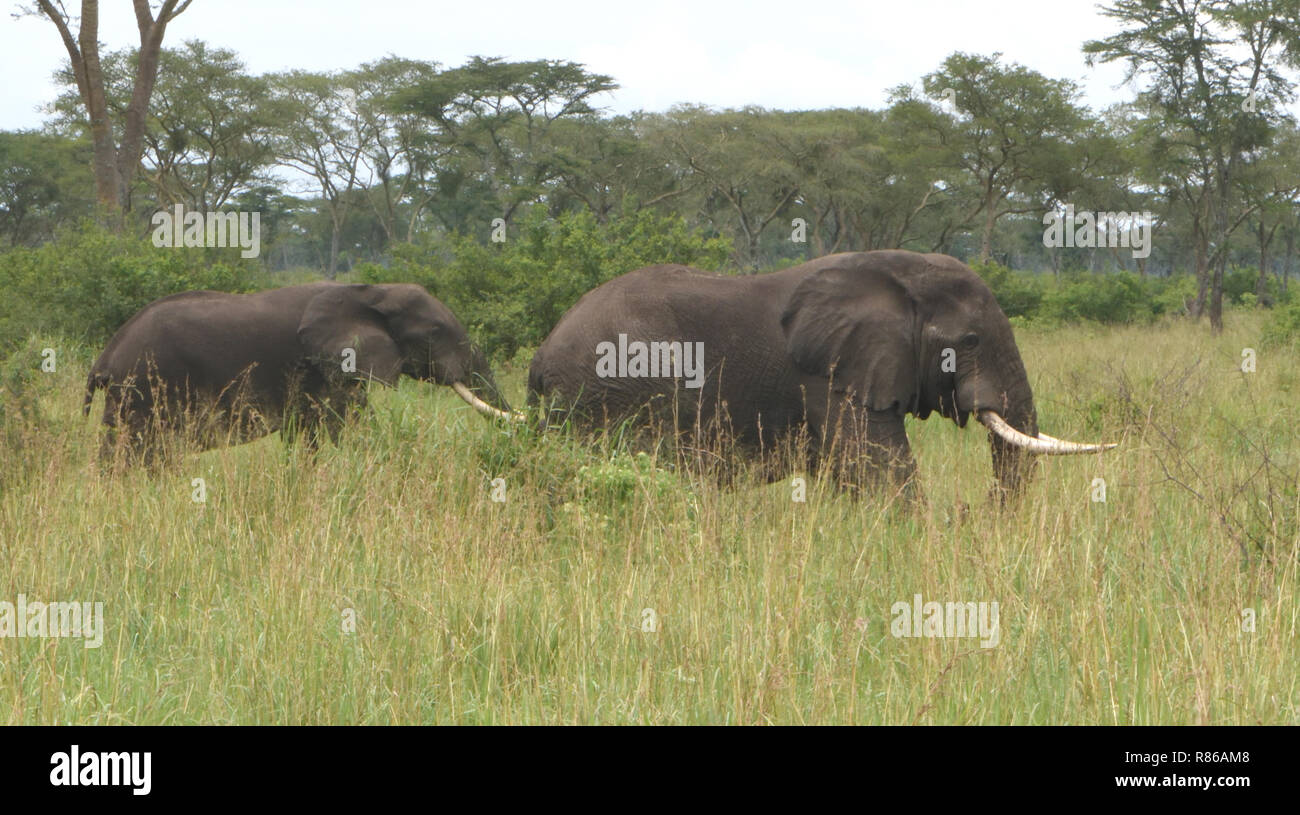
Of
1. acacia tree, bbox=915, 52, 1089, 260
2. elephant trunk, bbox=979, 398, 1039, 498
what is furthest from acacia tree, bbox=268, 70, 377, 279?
elephant trunk, bbox=979, 398, 1039, 498

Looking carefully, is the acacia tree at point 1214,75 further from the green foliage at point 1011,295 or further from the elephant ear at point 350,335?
the elephant ear at point 350,335

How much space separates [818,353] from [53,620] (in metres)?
3.52

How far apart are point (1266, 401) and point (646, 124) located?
96.2 ft

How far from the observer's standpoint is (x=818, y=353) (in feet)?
20.5

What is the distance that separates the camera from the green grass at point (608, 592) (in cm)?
→ 356

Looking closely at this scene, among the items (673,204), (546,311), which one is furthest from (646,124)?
(546,311)

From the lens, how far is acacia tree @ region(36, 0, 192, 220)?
56.5 ft

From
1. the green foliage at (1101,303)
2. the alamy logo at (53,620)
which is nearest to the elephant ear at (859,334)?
the alamy logo at (53,620)

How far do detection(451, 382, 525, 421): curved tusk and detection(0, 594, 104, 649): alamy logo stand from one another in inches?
89.2

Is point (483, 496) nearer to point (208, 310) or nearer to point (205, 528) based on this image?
point (205, 528)

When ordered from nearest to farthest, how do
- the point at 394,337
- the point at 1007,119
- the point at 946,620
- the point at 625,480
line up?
the point at 946,620
the point at 625,480
the point at 394,337
the point at 1007,119

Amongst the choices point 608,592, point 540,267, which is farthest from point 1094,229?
point 608,592

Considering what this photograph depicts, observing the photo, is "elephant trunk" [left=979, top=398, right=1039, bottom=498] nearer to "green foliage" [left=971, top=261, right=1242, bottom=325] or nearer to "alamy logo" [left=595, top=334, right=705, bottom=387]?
"alamy logo" [left=595, top=334, right=705, bottom=387]

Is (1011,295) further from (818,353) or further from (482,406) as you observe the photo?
(818,353)
